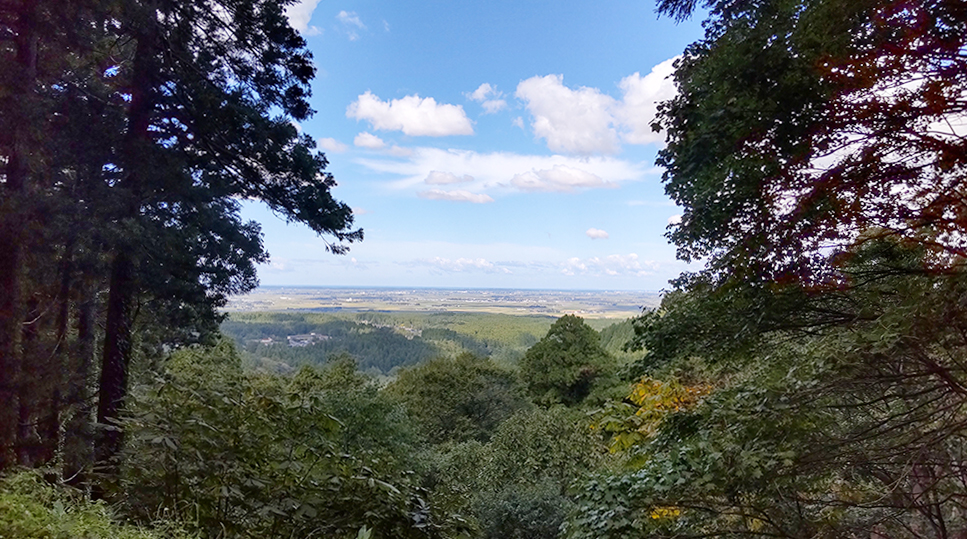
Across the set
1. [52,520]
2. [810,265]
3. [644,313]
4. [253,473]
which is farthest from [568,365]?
[52,520]

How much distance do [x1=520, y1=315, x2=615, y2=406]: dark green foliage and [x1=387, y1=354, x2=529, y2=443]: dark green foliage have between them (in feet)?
4.78

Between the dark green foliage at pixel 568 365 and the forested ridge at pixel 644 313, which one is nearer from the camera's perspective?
the forested ridge at pixel 644 313

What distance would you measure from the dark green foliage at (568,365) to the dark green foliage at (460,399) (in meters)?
1.46

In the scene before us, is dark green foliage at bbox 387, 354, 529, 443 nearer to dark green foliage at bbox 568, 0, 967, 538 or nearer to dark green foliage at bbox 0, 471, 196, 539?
dark green foliage at bbox 568, 0, 967, 538

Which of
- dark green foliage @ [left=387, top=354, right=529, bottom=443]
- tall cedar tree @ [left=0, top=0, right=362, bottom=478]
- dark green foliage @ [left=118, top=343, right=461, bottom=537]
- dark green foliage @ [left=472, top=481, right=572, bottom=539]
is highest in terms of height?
tall cedar tree @ [left=0, top=0, right=362, bottom=478]

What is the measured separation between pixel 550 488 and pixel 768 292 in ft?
22.7

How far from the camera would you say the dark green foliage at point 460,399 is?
1866 centimetres

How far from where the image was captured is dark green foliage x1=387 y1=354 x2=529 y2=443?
18656mm

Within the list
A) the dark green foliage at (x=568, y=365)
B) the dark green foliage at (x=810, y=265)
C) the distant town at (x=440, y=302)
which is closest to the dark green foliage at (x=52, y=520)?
the dark green foliage at (x=810, y=265)

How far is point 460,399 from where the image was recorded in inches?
774

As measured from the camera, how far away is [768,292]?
9.78ft

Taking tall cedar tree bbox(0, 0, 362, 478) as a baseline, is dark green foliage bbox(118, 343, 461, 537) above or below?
below

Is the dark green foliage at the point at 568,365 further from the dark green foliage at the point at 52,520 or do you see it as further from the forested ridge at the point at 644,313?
the dark green foliage at the point at 52,520

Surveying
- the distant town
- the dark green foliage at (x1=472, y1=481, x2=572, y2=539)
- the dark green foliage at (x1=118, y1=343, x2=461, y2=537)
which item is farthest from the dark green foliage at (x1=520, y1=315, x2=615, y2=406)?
the distant town
